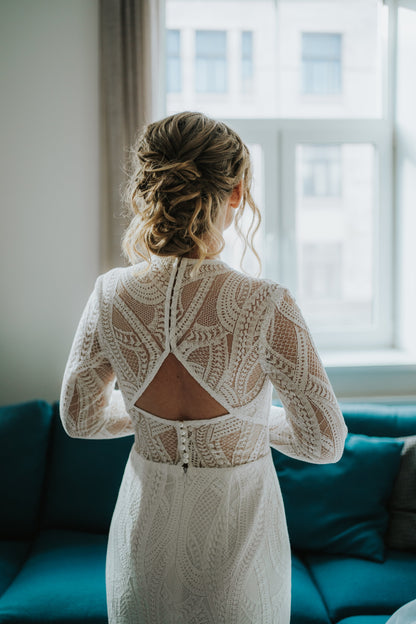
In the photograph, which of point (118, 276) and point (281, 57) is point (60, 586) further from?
point (281, 57)

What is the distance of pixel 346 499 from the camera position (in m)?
2.00

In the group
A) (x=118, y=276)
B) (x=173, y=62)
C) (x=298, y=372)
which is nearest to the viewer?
(x=298, y=372)

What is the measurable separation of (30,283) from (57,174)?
0.52 m

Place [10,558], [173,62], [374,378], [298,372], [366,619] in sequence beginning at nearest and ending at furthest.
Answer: [298,372] → [366,619] → [10,558] → [374,378] → [173,62]

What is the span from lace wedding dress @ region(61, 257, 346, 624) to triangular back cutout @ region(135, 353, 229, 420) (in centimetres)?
1

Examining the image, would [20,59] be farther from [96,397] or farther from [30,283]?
[96,397]

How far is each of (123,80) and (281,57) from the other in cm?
92

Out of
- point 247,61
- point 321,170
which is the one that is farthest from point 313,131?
point 247,61

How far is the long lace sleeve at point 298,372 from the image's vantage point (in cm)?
93

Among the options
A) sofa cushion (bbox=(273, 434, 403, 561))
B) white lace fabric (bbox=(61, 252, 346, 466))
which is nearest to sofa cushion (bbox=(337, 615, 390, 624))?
sofa cushion (bbox=(273, 434, 403, 561))

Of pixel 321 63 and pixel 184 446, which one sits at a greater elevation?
pixel 321 63

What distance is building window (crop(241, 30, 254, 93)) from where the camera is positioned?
281 cm

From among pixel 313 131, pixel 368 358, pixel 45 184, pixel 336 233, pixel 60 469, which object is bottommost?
pixel 60 469

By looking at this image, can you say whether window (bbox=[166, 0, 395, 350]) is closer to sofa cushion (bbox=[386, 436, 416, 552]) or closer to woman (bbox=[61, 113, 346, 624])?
sofa cushion (bbox=[386, 436, 416, 552])
